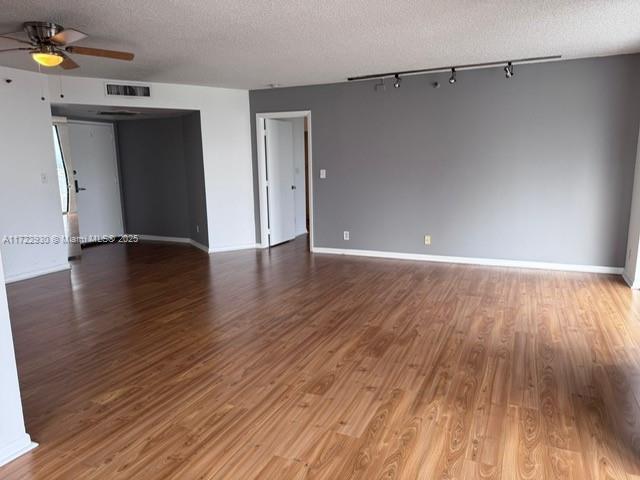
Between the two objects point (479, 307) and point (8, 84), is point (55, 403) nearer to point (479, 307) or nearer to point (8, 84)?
point (479, 307)

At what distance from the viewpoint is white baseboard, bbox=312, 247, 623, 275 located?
5350 millimetres

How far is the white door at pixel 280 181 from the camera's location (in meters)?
7.15

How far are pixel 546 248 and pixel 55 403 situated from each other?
534cm

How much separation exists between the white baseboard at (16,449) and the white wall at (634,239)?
17.7 feet

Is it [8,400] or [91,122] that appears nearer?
[8,400]

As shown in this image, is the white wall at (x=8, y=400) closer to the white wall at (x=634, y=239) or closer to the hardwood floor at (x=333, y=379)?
the hardwood floor at (x=333, y=379)

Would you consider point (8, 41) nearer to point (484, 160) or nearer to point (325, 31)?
point (325, 31)

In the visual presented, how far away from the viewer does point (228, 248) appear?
7051 mm

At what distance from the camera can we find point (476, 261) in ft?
19.2

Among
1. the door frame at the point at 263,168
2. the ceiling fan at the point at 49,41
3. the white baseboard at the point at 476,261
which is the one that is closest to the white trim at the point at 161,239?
the door frame at the point at 263,168

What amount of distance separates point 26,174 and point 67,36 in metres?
2.62

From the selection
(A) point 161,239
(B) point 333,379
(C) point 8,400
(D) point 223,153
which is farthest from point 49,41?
(A) point 161,239

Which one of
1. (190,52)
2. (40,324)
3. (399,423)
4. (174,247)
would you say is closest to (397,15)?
(190,52)

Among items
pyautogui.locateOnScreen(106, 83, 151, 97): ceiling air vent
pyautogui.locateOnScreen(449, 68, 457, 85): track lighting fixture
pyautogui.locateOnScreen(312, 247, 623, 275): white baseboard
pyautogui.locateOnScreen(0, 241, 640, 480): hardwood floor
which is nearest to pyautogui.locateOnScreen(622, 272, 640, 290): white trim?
pyautogui.locateOnScreen(0, 241, 640, 480): hardwood floor
